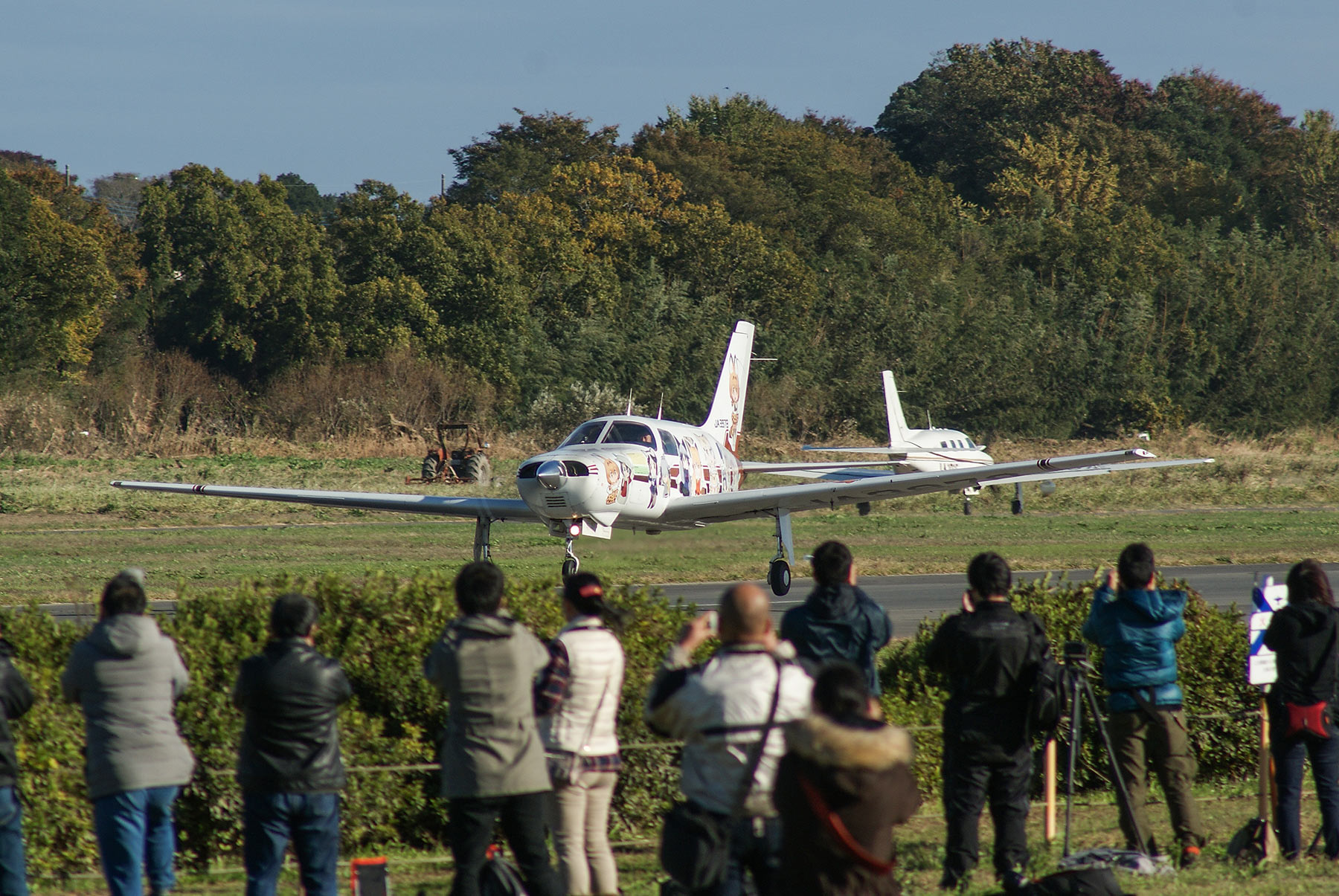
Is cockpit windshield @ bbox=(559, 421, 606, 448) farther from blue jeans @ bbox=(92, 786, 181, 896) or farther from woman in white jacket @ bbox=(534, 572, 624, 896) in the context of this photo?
blue jeans @ bbox=(92, 786, 181, 896)

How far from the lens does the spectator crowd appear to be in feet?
15.1

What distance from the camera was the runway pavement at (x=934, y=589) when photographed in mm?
17719

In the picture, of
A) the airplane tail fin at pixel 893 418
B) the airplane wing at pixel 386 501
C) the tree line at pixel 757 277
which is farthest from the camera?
the tree line at pixel 757 277

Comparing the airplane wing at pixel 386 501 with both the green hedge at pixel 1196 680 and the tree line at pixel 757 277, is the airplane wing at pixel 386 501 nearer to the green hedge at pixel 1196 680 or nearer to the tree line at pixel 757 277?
the green hedge at pixel 1196 680

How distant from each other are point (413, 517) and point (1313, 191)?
75685mm

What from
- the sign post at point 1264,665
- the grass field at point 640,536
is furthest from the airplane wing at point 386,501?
the sign post at point 1264,665

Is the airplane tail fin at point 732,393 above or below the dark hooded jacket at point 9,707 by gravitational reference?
above

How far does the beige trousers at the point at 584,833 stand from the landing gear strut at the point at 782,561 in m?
13.6

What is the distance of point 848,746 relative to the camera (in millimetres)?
4418

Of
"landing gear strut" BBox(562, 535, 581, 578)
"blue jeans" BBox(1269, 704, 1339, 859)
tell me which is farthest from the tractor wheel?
"blue jeans" BBox(1269, 704, 1339, 859)

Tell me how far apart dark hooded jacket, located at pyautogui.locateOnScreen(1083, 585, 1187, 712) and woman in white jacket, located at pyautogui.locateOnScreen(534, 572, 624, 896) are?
3.04 meters

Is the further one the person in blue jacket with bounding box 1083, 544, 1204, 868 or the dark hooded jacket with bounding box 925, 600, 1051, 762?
the person in blue jacket with bounding box 1083, 544, 1204, 868

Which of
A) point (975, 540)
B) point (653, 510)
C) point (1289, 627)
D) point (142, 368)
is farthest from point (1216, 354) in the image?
point (1289, 627)

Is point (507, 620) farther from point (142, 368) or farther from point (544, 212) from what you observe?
point (544, 212)
